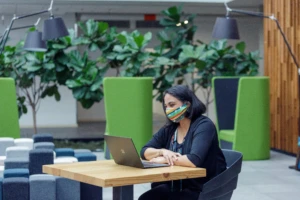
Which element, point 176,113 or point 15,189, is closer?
point 176,113

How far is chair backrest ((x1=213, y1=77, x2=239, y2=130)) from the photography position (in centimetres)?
1071

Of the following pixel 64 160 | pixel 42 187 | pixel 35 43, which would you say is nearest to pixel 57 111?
pixel 35 43

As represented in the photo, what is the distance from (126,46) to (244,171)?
366 cm

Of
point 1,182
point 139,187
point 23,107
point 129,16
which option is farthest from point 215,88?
point 129,16

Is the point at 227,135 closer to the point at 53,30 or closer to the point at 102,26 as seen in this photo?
the point at 53,30

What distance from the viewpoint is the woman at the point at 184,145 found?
171 inches

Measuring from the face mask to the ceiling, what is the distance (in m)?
10.5

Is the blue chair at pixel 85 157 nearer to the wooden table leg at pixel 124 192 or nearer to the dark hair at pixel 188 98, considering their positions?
the dark hair at pixel 188 98

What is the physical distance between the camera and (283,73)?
10992 millimetres

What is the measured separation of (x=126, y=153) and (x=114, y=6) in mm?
12295

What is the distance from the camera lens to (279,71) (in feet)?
36.5

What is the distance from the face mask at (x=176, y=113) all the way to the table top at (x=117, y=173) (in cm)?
44

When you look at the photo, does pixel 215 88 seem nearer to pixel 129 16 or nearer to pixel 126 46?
pixel 126 46

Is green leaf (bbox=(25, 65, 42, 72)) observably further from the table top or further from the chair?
the table top
